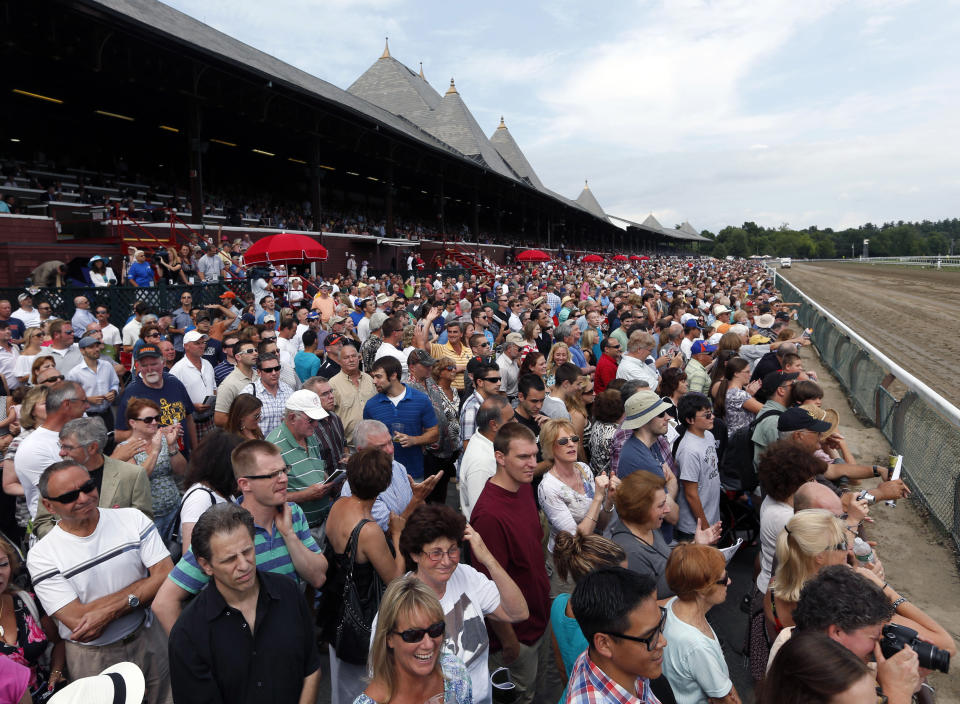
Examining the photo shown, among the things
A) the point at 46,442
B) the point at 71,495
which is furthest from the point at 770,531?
the point at 46,442

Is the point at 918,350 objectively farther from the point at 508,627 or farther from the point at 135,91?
the point at 135,91

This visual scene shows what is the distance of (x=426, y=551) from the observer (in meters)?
2.56

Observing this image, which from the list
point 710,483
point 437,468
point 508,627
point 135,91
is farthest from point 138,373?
point 135,91

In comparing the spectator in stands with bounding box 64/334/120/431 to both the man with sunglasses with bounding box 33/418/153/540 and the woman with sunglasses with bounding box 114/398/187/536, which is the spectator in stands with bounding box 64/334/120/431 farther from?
the man with sunglasses with bounding box 33/418/153/540

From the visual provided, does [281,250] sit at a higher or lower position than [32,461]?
higher

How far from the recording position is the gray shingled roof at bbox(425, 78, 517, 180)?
55.5 meters

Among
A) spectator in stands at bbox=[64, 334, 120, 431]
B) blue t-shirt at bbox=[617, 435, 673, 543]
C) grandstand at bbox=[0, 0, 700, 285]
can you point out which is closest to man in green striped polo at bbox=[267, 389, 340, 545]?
blue t-shirt at bbox=[617, 435, 673, 543]

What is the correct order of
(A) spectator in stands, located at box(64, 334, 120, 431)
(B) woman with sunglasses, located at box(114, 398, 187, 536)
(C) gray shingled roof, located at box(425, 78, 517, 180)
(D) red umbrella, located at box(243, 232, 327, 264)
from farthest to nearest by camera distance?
(C) gray shingled roof, located at box(425, 78, 517, 180) → (D) red umbrella, located at box(243, 232, 327, 264) → (A) spectator in stands, located at box(64, 334, 120, 431) → (B) woman with sunglasses, located at box(114, 398, 187, 536)

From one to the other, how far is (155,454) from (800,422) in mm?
4504

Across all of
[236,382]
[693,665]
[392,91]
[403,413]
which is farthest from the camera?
[392,91]

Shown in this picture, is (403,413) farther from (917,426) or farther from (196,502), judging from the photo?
(917,426)

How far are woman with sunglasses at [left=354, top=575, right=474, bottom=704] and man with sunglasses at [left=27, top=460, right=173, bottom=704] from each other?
140cm

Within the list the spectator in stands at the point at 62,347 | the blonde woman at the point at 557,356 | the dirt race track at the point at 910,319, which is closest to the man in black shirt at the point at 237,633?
the blonde woman at the point at 557,356

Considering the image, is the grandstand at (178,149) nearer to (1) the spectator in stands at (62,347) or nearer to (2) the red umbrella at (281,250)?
(2) the red umbrella at (281,250)
